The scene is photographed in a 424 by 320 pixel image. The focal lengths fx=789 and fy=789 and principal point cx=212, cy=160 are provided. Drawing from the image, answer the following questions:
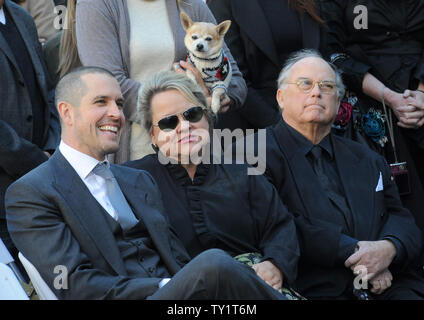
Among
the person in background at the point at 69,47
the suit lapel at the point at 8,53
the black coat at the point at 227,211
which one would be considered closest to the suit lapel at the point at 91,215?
the black coat at the point at 227,211

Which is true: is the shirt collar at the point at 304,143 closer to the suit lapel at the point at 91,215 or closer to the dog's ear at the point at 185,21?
the dog's ear at the point at 185,21

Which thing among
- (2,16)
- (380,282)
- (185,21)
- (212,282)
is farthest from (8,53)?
(380,282)

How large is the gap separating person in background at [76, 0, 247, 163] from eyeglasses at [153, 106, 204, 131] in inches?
13.6

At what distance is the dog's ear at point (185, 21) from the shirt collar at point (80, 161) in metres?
1.45

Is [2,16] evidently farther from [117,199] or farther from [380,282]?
[380,282]

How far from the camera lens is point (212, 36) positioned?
5066 millimetres

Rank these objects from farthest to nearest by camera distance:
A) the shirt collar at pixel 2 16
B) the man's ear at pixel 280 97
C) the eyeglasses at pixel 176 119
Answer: the man's ear at pixel 280 97 < the shirt collar at pixel 2 16 < the eyeglasses at pixel 176 119

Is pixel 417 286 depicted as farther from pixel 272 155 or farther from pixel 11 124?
pixel 11 124

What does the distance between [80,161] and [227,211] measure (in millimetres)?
891

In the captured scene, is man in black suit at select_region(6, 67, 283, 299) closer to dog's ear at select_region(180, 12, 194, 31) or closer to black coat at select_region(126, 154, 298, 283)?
black coat at select_region(126, 154, 298, 283)

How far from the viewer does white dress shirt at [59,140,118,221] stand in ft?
12.5

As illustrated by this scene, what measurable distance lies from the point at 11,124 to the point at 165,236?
4.37ft

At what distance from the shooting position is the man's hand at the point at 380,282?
4.52 m

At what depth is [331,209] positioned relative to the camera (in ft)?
15.3
